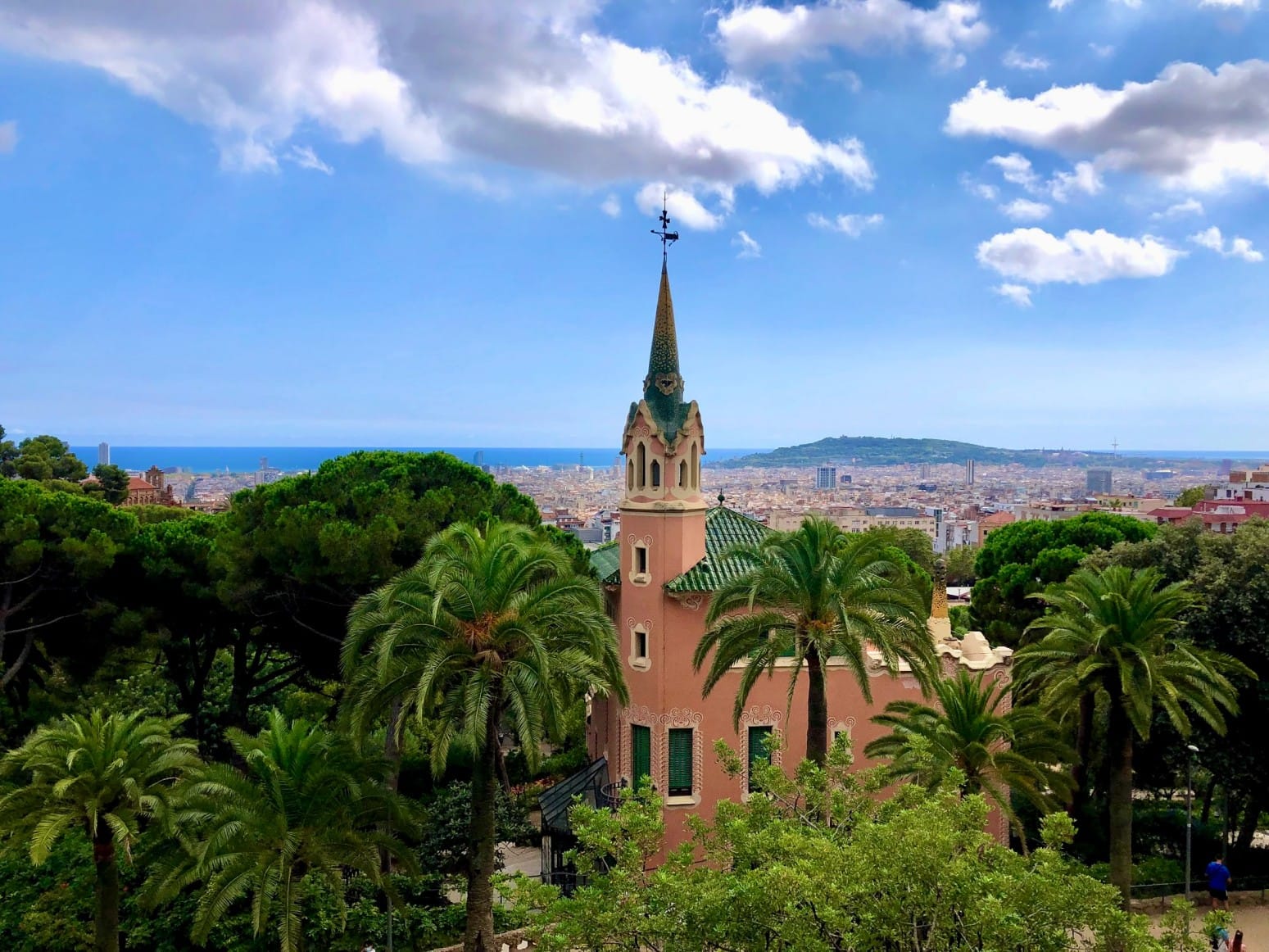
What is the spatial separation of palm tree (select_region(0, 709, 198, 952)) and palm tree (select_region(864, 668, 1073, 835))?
518 inches

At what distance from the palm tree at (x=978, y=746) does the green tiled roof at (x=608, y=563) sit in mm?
7749

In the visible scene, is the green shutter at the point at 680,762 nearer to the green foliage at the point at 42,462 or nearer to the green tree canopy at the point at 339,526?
the green tree canopy at the point at 339,526

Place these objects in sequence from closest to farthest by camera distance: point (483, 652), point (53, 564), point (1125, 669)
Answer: point (483, 652) → point (1125, 669) → point (53, 564)

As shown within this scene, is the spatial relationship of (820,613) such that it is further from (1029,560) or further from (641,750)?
(1029,560)

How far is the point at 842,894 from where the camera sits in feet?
26.9

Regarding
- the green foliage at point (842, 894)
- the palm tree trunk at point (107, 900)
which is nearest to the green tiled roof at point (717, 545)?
the green foliage at point (842, 894)

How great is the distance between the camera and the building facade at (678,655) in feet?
66.7

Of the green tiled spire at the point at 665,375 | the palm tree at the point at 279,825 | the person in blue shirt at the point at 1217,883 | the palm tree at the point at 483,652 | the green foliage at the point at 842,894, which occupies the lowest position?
the person in blue shirt at the point at 1217,883

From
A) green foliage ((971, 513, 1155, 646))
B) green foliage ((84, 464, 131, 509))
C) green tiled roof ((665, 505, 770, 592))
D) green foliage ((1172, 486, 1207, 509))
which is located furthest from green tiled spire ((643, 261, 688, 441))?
green foliage ((1172, 486, 1207, 509))

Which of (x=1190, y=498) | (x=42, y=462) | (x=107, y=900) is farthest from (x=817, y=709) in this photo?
(x=1190, y=498)

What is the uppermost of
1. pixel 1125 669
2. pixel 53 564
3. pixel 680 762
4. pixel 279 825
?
pixel 53 564

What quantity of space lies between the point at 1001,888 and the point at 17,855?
59.2 feet

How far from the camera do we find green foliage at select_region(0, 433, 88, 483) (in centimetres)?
4894

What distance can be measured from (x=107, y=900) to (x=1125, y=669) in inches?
706
